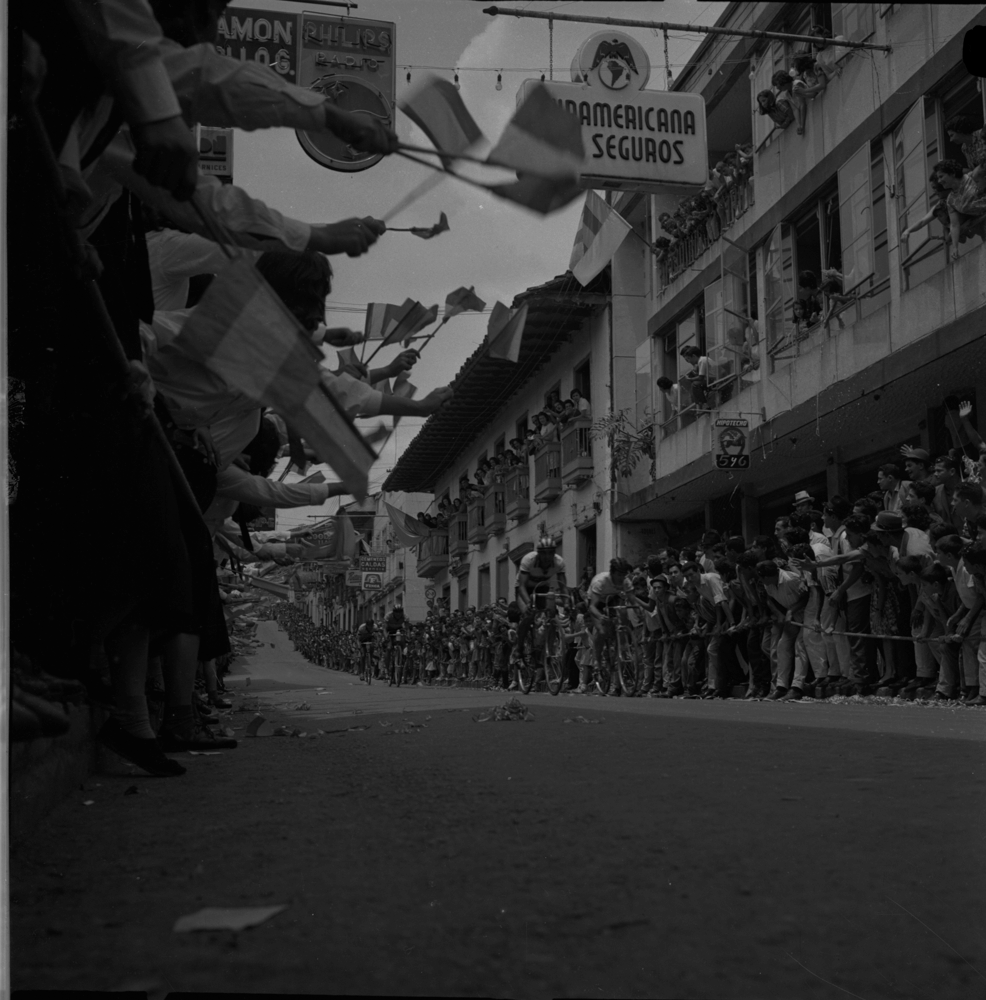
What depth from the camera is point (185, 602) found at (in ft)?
10.9

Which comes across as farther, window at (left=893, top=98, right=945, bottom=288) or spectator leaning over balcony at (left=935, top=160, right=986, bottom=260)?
window at (left=893, top=98, right=945, bottom=288)

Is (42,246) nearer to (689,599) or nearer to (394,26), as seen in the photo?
(394,26)

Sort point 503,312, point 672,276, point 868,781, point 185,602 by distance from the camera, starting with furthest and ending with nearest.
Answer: point 672,276 → point 185,602 → point 868,781 → point 503,312

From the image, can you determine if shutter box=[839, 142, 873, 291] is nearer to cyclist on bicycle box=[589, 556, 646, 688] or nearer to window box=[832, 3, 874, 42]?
window box=[832, 3, 874, 42]

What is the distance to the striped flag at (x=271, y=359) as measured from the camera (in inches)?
71.7

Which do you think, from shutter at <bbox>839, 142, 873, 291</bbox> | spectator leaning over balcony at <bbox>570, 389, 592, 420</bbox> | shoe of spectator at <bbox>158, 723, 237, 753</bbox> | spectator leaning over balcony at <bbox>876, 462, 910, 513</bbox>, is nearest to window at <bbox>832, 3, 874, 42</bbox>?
shoe of spectator at <bbox>158, 723, 237, 753</bbox>

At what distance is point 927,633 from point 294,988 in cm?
875

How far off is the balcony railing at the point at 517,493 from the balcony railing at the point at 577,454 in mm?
3223

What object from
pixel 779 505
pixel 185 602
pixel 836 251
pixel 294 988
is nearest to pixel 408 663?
pixel 779 505

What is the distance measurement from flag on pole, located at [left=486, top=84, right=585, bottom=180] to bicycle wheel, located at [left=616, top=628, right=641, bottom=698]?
524 inches

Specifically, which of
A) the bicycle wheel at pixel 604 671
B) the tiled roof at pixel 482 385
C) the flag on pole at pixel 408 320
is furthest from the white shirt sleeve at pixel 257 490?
the bicycle wheel at pixel 604 671

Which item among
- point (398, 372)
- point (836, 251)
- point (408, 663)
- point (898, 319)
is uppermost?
point (836, 251)

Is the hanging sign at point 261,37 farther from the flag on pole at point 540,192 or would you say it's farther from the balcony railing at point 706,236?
the balcony railing at point 706,236

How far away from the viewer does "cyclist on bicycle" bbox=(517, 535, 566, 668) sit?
1410cm
